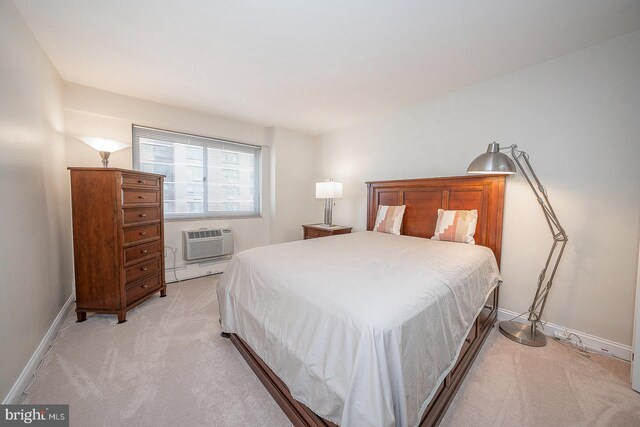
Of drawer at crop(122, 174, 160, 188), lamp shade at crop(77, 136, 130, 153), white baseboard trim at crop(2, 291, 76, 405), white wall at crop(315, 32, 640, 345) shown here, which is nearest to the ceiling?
white wall at crop(315, 32, 640, 345)

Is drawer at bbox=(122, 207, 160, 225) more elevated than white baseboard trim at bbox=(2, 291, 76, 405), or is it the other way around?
drawer at bbox=(122, 207, 160, 225)

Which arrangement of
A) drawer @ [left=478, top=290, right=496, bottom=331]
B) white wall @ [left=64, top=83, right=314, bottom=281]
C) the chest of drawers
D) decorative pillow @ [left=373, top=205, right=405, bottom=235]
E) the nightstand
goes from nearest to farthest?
1. drawer @ [left=478, top=290, right=496, bottom=331]
2. the chest of drawers
3. white wall @ [left=64, top=83, right=314, bottom=281]
4. decorative pillow @ [left=373, top=205, right=405, bottom=235]
5. the nightstand

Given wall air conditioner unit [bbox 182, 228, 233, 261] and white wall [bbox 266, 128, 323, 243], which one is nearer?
wall air conditioner unit [bbox 182, 228, 233, 261]

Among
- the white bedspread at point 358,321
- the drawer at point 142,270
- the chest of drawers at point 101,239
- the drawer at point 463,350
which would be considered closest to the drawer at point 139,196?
the chest of drawers at point 101,239

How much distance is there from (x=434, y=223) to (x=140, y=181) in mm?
3250

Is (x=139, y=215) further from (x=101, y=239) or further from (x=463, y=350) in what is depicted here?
(x=463, y=350)

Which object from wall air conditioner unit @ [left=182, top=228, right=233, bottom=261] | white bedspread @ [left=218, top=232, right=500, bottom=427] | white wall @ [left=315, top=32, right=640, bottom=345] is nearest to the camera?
white bedspread @ [left=218, top=232, right=500, bottom=427]

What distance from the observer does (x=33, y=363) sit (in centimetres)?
159

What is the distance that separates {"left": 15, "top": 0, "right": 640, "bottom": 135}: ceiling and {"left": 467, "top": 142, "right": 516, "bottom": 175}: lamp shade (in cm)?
84

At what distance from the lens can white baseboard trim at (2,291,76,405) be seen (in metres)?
1.36

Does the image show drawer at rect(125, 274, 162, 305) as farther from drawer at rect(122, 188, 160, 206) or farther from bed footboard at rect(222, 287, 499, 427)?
bed footboard at rect(222, 287, 499, 427)

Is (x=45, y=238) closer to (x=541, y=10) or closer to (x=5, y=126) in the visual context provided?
(x=5, y=126)

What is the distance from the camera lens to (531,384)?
5.10 ft

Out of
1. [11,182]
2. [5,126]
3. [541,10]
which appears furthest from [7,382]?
[541,10]
